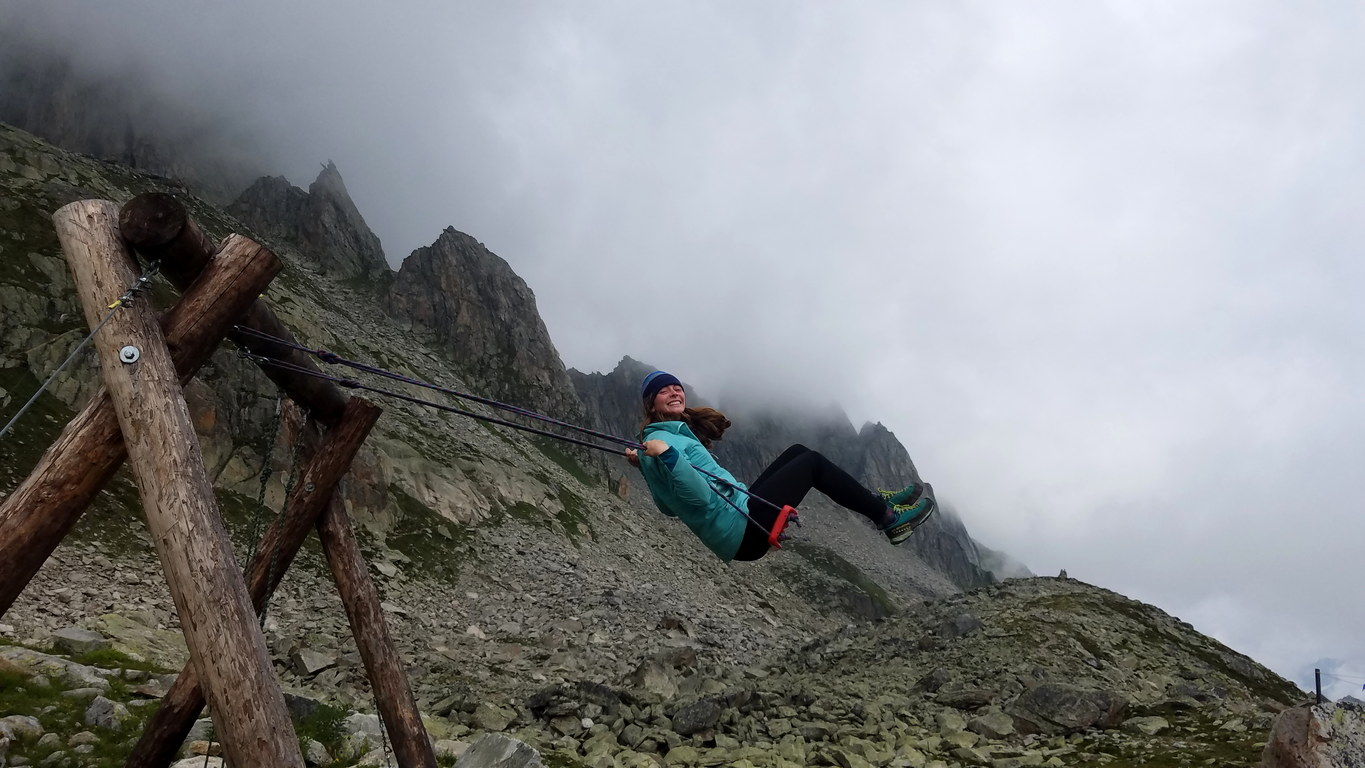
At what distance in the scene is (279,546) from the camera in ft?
20.9

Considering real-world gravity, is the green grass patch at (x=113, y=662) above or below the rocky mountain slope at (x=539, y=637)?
below

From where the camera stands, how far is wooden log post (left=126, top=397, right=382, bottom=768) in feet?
19.1

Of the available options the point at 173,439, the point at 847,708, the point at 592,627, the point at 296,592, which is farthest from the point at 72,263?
the point at 592,627

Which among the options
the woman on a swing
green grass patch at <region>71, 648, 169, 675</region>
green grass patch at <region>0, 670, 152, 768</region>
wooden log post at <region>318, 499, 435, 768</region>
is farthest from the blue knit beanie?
green grass patch at <region>71, 648, 169, 675</region>

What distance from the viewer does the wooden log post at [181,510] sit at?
11.5 feet

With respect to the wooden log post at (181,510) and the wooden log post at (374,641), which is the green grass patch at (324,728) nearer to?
the wooden log post at (374,641)

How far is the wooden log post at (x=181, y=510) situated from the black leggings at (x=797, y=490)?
178 inches

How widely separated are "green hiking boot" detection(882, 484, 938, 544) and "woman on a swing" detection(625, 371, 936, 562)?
12 millimetres

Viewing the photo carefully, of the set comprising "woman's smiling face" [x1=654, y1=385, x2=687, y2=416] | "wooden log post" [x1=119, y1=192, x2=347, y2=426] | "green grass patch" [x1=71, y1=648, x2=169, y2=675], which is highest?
"woman's smiling face" [x1=654, y1=385, x2=687, y2=416]

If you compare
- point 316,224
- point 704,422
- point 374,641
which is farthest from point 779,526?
point 316,224

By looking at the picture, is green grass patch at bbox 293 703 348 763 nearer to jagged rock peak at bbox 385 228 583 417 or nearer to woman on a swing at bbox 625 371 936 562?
woman on a swing at bbox 625 371 936 562

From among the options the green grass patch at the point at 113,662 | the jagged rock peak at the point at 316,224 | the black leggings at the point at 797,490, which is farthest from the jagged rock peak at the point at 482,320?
the black leggings at the point at 797,490

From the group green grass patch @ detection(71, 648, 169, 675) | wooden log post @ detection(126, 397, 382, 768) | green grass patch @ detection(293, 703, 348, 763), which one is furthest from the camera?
green grass patch @ detection(71, 648, 169, 675)

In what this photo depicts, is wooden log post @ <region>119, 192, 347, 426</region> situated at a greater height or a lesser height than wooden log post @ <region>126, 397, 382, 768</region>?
greater
